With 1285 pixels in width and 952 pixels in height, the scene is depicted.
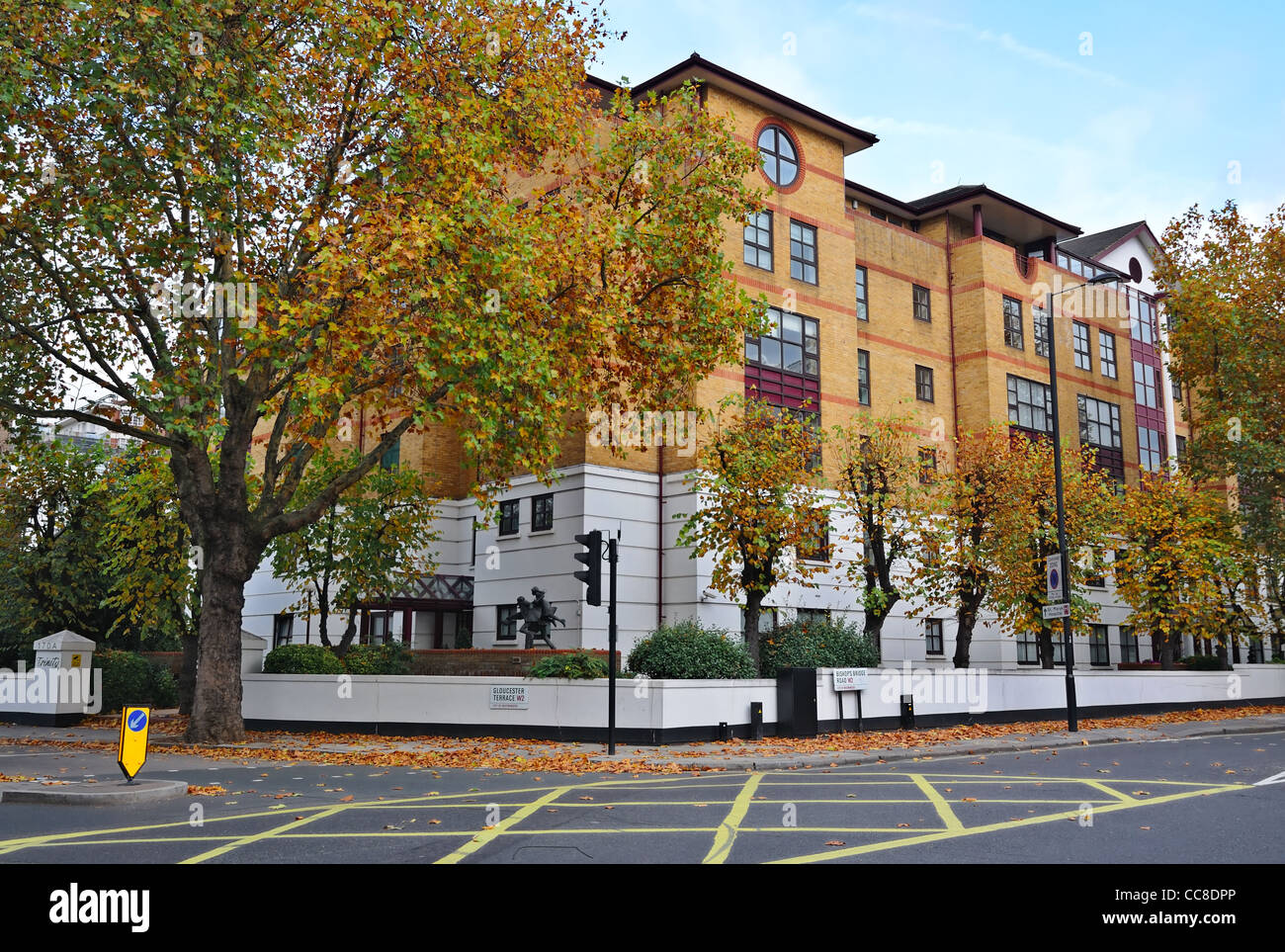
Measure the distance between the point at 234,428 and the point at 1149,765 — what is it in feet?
53.4

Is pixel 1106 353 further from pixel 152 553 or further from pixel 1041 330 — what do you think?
pixel 152 553

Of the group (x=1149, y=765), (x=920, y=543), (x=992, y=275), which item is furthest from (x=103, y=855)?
(x=992, y=275)

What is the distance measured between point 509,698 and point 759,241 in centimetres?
1623

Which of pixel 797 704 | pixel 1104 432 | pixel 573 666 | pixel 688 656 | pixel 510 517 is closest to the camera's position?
pixel 573 666

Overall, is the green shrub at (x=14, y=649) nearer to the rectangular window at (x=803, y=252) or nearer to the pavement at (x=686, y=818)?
the pavement at (x=686, y=818)

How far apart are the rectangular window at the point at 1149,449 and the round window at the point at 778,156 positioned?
2060cm

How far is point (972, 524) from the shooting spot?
27.1 metres

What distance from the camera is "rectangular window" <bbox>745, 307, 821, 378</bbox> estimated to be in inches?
1156

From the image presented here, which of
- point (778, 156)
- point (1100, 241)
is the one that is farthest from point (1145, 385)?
point (778, 156)

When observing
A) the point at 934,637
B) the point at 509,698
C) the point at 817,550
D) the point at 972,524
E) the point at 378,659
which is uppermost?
the point at 972,524

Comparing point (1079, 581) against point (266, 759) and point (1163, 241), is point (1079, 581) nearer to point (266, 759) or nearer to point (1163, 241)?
point (1163, 241)

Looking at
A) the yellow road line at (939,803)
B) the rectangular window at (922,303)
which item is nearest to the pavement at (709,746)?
the yellow road line at (939,803)

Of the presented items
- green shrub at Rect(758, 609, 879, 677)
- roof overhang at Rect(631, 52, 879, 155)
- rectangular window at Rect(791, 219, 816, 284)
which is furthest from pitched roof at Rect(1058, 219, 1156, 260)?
green shrub at Rect(758, 609, 879, 677)

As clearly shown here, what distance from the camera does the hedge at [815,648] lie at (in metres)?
23.0
